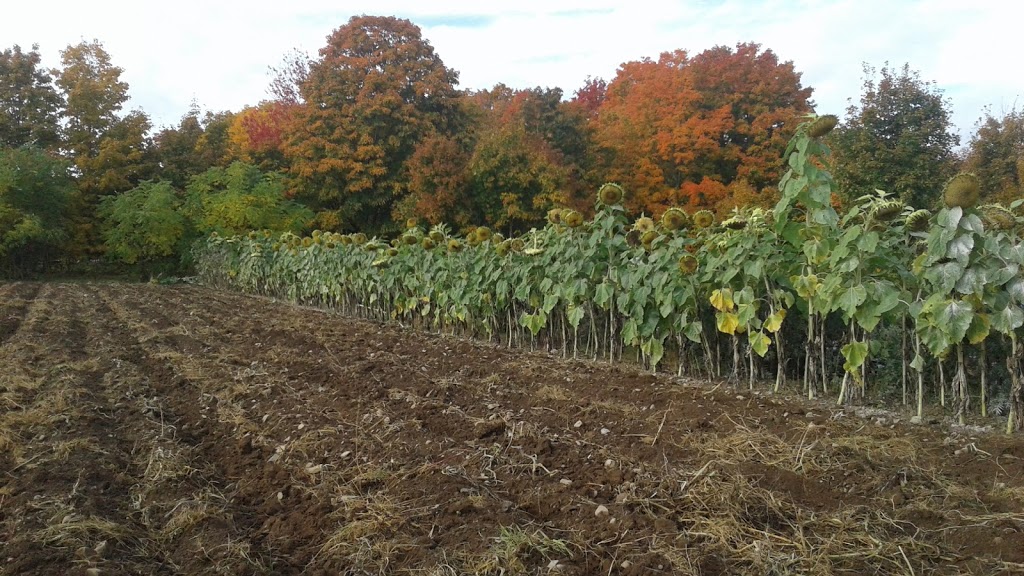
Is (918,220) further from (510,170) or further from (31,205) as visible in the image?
(31,205)

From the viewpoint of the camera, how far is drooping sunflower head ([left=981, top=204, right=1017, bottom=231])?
417 centimetres

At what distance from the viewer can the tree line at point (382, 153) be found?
74.8ft

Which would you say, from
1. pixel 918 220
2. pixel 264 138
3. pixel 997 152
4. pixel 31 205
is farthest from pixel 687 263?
pixel 264 138

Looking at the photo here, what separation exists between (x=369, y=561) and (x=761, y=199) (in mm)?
17661

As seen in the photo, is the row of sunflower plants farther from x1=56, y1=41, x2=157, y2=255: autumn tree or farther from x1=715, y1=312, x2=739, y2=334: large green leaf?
x1=56, y1=41, x2=157, y2=255: autumn tree

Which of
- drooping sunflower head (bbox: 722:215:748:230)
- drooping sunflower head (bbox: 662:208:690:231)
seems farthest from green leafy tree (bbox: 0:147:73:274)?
drooping sunflower head (bbox: 722:215:748:230)

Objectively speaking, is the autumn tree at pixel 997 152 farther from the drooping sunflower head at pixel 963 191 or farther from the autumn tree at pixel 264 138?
the autumn tree at pixel 264 138

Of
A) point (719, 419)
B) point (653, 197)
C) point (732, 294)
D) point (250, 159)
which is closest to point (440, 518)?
point (719, 419)

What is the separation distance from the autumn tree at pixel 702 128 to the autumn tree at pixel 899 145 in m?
5.95

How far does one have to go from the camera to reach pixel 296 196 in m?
27.1

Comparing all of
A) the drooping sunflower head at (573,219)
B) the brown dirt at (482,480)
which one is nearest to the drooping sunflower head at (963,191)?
the brown dirt at (482,480)

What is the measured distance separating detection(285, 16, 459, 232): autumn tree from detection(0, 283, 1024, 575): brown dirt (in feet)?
65.9

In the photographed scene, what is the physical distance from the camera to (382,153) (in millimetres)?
25641

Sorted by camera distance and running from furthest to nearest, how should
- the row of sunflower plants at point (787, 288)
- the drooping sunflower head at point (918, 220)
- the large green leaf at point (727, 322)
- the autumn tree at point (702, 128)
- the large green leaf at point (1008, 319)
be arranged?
the autumn tree at point (702, 128), the large green leaf at point (727, 322), the drooping sunflower head at point (918, 220), the row of sunflower plants at point (787, 288), the large green leaf at point (1008, 319)
